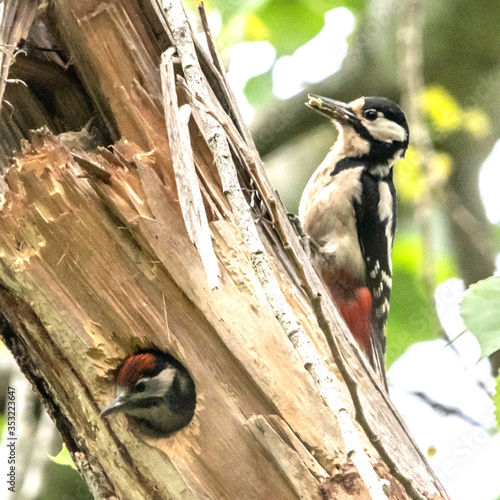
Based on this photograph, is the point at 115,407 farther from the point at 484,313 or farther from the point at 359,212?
the point at 359,212

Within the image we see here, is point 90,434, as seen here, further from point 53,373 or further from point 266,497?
point 266,497

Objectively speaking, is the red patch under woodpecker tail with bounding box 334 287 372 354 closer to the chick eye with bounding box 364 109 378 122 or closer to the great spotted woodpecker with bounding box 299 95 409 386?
the great spotted woodpecker with bounding box 299 95 409 386

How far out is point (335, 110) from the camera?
3.84m

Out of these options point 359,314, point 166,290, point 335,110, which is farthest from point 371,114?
point 166,290

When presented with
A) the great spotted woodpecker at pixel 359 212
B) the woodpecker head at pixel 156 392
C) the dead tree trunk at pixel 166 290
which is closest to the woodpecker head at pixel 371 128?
the great spotted woodpecker at pixel 359 212

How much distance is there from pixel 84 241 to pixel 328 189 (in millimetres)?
1998

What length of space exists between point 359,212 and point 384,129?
0.50 m

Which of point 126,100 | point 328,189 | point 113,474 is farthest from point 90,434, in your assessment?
point 328,189

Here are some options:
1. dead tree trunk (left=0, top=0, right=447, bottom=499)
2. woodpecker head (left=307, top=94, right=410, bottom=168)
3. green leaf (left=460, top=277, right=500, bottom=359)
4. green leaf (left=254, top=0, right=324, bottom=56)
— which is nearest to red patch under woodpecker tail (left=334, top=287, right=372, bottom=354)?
woodpecker head (left=307, top=94, right=410, bottom=168)

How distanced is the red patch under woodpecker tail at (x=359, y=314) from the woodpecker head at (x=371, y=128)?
2.43ft

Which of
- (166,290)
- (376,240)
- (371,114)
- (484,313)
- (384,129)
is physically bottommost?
(484,313)

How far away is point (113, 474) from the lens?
1926 mm

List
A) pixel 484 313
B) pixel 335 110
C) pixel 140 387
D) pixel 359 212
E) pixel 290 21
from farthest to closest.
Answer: pixel 290 21
pixel 335 110
pixel 359 212
pixel 140 387
pixel 484 313

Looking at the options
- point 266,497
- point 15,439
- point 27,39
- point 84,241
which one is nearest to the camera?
point 266,497
